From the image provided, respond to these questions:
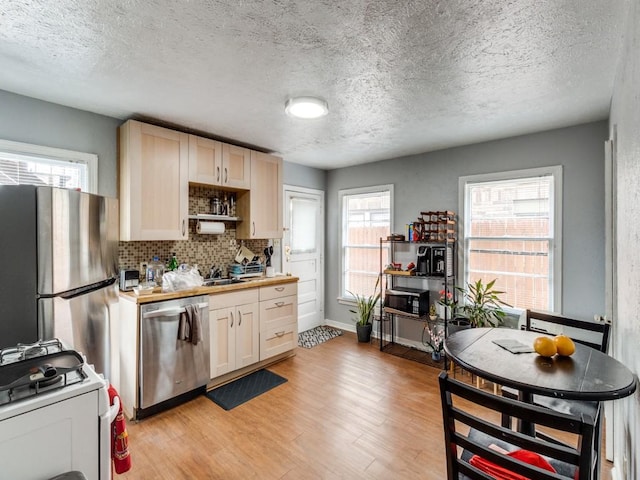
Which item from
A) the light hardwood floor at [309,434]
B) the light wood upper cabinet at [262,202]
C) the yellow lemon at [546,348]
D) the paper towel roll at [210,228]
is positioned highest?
the light wood upper cabinet at [262,202]

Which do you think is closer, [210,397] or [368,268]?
[210,397]

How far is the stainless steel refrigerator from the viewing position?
5.70ft

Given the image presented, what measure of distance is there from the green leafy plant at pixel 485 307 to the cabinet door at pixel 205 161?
2.98 meters

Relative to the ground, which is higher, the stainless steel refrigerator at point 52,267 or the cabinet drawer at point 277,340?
the stainless steel refrigerator at point 52,267

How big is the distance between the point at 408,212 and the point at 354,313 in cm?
173

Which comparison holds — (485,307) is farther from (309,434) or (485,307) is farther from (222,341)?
(222,341)

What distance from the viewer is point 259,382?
3.21 m

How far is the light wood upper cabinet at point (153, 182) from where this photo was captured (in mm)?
2770

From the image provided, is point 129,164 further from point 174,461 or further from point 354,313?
point 354,313

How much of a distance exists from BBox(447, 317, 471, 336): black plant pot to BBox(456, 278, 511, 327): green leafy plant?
0.05m

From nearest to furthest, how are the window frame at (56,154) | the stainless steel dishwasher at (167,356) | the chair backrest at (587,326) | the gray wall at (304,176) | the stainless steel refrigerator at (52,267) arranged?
1. the stainless steel refrigerator at (52,267)
2. the chair backrest at (587,326)
3. the window frame at (56,154)
4. the stainless steel dishwasher at (167,356)
5. the gray wall at (304,176)

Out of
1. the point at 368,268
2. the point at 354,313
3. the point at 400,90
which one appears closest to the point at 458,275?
the point at 368,268

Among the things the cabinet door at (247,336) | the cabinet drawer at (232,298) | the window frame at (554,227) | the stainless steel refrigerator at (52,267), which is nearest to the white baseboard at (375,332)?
the window frame at (554,227)

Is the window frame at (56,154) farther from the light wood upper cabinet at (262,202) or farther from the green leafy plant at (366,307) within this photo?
the green leafy plant at (366,307)
